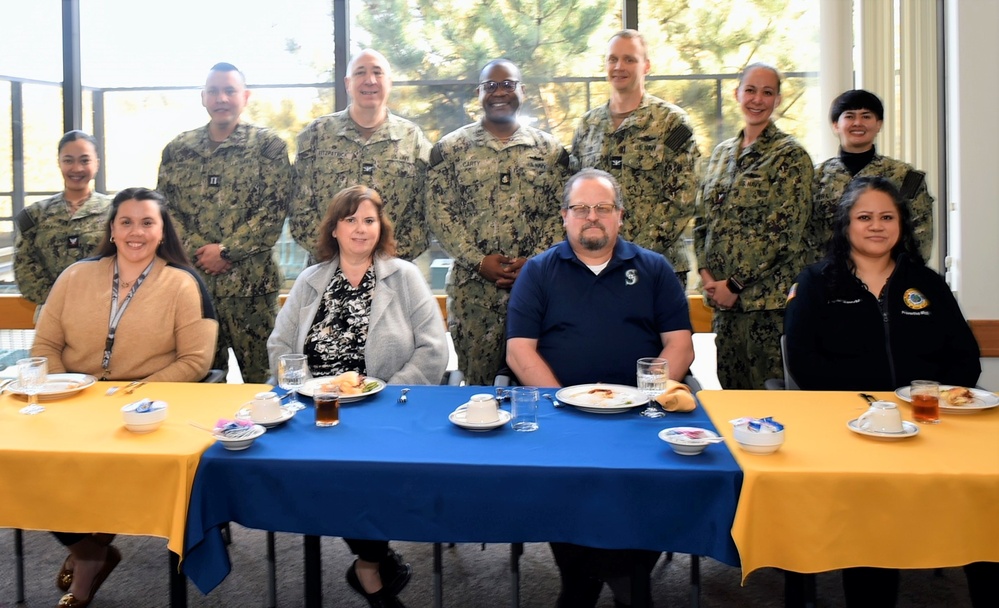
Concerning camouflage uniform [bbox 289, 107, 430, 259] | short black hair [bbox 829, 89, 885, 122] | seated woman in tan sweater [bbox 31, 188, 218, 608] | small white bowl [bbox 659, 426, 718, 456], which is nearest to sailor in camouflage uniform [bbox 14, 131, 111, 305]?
camouflage uniform [bbox 289, 107, 430, 259]

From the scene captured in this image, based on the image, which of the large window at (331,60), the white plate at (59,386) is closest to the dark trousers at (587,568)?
the white plate at (59,386)

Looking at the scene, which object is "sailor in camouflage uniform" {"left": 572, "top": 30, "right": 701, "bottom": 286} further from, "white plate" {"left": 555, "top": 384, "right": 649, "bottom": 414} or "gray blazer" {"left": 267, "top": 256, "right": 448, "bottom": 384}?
"white plate" {"left": 555, "top": 384, "right": 649, "bottom": 414}

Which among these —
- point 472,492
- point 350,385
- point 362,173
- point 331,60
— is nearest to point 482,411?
point 472,492

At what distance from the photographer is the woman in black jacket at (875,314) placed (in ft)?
9.07

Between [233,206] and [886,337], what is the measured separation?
297cm

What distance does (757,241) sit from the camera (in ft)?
12.2

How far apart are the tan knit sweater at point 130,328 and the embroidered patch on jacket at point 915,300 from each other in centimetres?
245

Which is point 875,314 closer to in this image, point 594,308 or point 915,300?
point 915,300

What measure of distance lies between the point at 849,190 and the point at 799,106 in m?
2.26

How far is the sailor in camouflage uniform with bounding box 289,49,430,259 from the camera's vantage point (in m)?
4.03

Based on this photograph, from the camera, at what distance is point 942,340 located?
2.77 metres

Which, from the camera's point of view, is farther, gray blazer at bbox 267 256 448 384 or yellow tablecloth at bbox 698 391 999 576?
gray blazer at bbox 267 256 448 384

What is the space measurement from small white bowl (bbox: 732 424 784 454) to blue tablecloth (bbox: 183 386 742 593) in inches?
2.0

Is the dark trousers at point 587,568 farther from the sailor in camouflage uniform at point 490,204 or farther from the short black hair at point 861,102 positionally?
the short black hair at point 861,102
